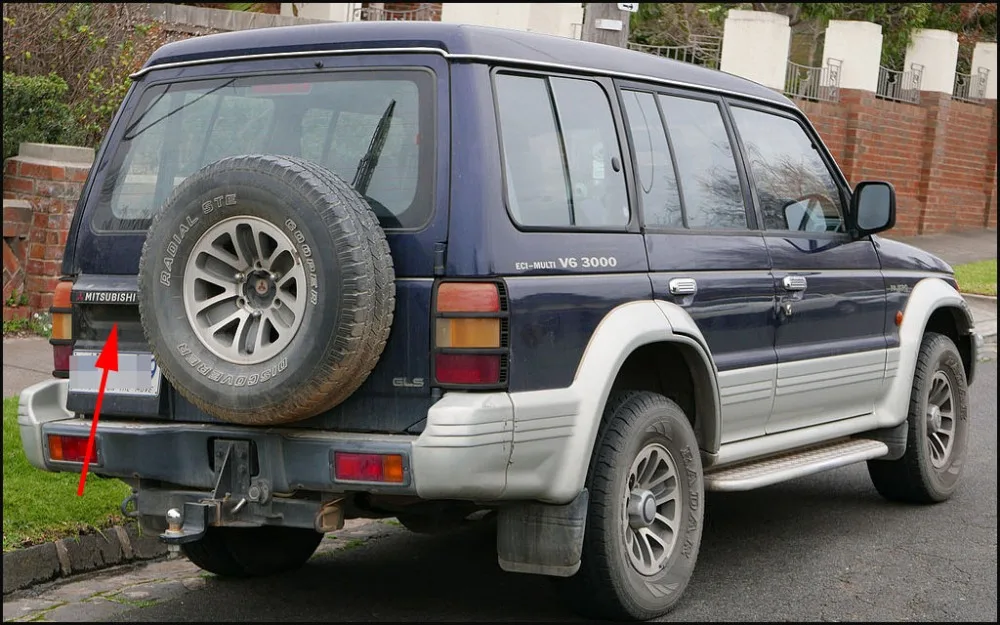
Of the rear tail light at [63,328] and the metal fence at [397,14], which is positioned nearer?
the rear tail light at [63,328]

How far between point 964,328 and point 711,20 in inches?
629

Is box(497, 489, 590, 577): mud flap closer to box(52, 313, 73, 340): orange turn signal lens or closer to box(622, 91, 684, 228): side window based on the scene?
box(622, 91, 684, 228): side window

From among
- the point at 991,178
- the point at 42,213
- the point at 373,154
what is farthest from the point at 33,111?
the point at 991,178

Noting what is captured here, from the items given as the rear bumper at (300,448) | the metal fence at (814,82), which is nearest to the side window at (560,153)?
the rear bumper at (300,448)

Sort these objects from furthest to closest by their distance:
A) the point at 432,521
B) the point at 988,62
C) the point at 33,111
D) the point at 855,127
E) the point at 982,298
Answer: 1. the point at 988,62
2. the point at 855,127
3. the point at 982,298
4. the point at 33,111
5. the point at 432,521

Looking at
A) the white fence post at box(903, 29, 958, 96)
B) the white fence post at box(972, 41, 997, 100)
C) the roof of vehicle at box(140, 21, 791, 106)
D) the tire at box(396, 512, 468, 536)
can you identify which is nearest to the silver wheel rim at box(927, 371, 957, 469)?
the roof of vehicle at box(140, 21, 791, 106)

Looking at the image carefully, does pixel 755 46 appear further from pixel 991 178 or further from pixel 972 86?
pixel 991 178

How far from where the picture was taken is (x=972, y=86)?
980 inches

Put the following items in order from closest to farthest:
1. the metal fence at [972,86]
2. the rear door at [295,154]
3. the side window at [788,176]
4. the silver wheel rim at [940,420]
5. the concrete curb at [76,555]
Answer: the rear door at [295,154], the concrete curb at [76,555], the side window at [788,176], the silver wheel rim at [940,420], the metal fence at [972,86]

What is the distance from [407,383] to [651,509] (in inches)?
46.7

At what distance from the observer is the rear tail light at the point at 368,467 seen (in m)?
4.43

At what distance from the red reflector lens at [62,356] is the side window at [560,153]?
1.77 metres

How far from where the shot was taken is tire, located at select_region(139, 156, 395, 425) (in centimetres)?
434

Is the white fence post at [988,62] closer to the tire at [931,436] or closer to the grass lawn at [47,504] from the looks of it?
the tire at [931,436]
